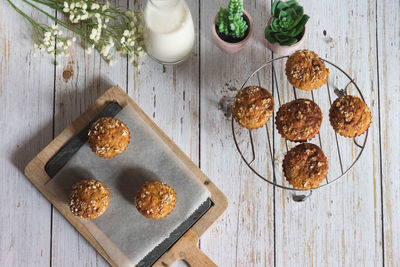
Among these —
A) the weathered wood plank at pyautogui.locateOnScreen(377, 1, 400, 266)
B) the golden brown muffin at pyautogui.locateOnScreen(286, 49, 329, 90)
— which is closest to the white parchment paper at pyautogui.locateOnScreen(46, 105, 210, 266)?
the golden brown muffin at pyautogui.locateOnScreen(286, 49, 329, 90)

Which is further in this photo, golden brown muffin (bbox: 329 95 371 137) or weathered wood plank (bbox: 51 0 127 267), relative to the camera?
weathered wood plank (bbox: 51 0 127 267)

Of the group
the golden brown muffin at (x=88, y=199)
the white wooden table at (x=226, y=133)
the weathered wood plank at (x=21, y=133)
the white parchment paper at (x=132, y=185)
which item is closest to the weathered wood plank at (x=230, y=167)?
the white wooden table at (x=226, y=133)

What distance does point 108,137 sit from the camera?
1.37 m

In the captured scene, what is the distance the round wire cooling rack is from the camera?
153 centimetres

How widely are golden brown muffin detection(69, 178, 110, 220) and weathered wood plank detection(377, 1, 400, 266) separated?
0.96 meters

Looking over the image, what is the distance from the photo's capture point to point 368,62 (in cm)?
158

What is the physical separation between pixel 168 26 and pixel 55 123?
21.1 inches

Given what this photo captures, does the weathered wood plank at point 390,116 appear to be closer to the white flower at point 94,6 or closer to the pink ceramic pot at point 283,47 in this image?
the pink ceramic pot at point 283,47

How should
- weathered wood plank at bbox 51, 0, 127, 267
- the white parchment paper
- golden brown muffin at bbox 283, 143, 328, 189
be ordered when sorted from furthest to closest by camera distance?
weathered wood plank at bbox 51, 0, 127, 267
the white parchment paper
golden brown muffin at bbox 283, 143, 328, 189

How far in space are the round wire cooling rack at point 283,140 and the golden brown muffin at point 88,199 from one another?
49 centimetres

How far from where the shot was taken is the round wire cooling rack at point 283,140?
153 centimetres

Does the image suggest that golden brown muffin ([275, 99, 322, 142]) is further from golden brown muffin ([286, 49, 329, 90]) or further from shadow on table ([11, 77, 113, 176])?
shadow on table ([11, 77, 113, 176])

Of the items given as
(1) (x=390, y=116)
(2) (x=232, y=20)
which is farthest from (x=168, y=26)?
(1) (x=390, y=116)

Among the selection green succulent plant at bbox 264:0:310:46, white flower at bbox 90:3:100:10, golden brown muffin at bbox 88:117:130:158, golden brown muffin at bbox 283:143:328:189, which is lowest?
golden brown muffin at bbox 283:143:328:189
